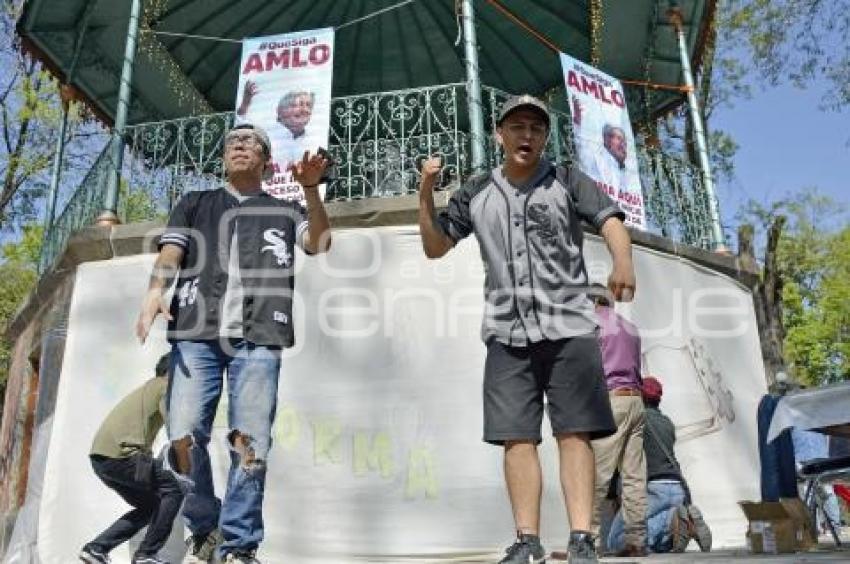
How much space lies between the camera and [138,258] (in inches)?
282

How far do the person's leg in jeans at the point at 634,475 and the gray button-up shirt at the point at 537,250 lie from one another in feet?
7.91

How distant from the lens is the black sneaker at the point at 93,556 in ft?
14.6

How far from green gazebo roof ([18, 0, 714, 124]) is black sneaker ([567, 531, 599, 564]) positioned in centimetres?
884

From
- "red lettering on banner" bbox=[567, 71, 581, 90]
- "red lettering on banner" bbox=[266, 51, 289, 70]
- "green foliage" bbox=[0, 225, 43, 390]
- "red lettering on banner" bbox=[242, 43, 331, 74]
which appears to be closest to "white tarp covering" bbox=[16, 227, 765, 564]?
"red lettering on banner" bbox=[567, 71, 581, 90]

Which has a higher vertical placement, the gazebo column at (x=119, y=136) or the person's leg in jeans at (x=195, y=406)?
the gazebo column at (x=119, y=136)

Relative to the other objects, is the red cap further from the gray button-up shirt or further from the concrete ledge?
the gray button-up shirt

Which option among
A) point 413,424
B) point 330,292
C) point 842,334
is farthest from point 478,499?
point 842,334

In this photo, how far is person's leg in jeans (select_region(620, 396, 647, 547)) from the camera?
17.3ft

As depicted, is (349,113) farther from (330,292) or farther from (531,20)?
(531,20)

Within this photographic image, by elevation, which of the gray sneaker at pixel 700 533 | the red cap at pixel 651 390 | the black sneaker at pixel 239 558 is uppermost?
A: the red cap at pixel 651 390

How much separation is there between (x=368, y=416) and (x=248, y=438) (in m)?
2.84

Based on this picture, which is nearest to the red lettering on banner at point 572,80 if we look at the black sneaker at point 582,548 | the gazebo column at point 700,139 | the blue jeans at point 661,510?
the gazebo column at point 700,139

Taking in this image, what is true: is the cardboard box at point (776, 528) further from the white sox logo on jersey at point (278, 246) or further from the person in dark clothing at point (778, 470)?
the white sox logo on jersey at point (278, 246)

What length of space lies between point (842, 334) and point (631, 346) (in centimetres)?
3360
